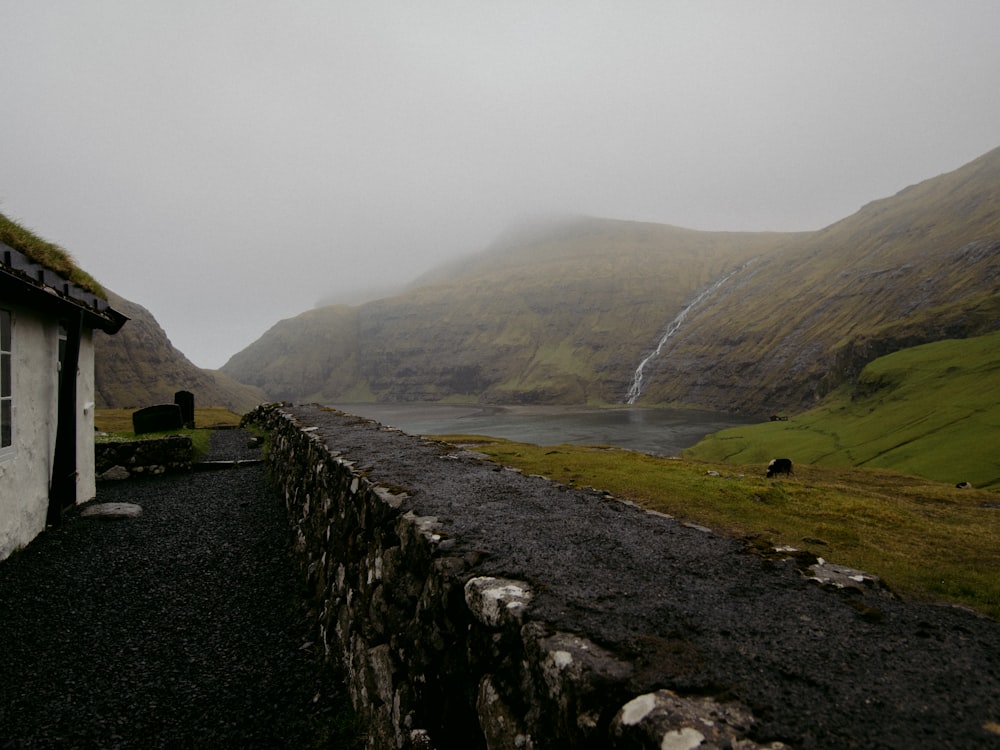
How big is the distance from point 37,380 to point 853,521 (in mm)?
16589

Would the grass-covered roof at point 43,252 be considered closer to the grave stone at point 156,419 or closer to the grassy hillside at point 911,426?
the grave stone at point 156,419

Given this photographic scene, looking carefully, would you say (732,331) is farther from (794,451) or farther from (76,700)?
(76,700)

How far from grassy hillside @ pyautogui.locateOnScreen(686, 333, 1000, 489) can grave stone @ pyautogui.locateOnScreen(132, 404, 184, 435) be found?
44.2 m

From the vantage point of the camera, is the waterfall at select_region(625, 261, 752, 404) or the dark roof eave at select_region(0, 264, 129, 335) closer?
the dark roof eave at select_region(0, 264, 129, 335)

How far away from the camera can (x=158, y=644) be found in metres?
6.80

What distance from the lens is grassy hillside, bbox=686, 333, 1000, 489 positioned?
116 feet

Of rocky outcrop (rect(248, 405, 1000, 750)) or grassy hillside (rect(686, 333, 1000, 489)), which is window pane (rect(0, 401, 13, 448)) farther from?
grassy hillside (rect(686, 333, 1000, 489))

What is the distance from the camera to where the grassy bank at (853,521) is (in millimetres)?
6664

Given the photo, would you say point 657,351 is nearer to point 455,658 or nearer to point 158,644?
point 158,644

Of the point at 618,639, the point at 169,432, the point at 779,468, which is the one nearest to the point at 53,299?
the point at 618,639

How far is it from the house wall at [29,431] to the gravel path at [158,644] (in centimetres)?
50

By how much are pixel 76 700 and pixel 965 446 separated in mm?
48600

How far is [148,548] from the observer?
10.2 metres

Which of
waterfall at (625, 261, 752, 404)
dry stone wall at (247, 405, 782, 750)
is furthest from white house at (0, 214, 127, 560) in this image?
waterfall at (625, 261, 752, 404)
